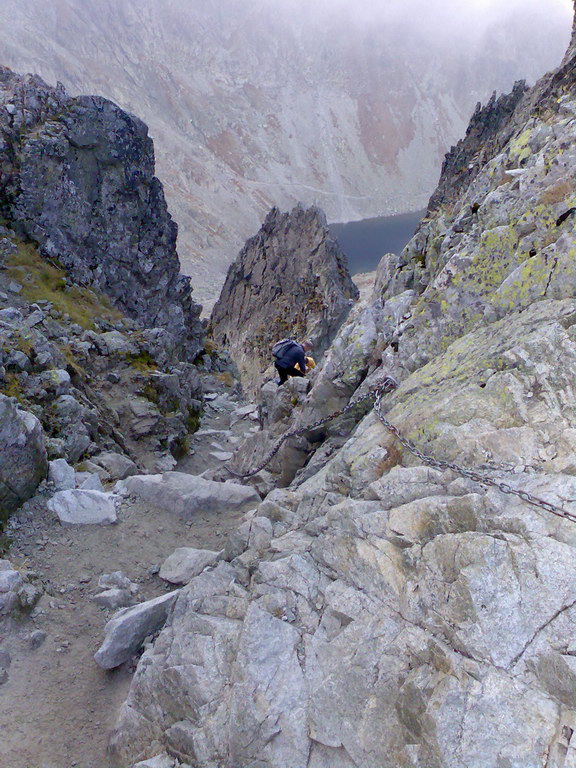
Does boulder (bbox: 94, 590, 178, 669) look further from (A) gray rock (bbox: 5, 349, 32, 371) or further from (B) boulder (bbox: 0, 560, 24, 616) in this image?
(A) gray rock (bbox: 5, 349, 32, 371)

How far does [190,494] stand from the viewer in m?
13.2

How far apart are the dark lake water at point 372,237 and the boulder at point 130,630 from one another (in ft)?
296

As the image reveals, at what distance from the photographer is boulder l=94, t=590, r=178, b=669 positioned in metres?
8.17

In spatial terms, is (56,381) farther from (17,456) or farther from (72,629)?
(72,629)

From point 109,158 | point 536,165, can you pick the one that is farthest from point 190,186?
point 536,165

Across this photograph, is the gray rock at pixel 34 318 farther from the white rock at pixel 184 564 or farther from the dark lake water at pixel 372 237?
the dark lake water at pixel 372 237

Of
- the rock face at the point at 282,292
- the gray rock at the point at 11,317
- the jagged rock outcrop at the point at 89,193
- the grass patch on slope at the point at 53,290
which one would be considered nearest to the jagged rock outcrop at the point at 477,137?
the rock face at the point at 282,292

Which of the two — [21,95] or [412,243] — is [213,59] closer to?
[21,95]

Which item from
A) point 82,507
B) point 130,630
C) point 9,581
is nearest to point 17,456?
point 82,507

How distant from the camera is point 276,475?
534 inches

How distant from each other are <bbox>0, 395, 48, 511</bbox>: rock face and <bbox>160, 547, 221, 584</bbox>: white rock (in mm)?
3557

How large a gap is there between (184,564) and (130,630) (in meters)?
2.42

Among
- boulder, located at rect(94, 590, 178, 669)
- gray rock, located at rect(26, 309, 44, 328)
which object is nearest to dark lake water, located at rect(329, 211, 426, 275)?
gray rock, located at rect(26, 309, 44, 328)

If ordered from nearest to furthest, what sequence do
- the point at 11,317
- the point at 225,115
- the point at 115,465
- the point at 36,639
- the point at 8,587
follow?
the point at 36,639 → the point at 8,587 → the point at 115,465 → the point at 11,317 → the point at 225,115
